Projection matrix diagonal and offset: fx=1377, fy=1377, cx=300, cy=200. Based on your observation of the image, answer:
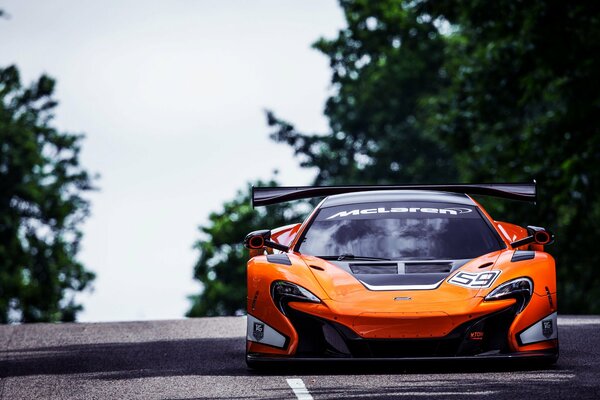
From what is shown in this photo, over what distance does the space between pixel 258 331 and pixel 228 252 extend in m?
56.7

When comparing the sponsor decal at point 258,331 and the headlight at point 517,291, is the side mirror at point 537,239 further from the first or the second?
the sponsor decal at point 258,331

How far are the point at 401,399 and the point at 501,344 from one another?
1.72 m

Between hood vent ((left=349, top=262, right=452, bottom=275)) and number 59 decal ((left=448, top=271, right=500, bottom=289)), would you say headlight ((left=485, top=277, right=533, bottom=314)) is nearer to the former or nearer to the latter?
number 59 decal ((left=448, top=271, right=500, bottom=289))

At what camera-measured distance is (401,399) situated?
8.95m

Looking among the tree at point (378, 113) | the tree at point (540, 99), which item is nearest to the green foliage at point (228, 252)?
the tree at point (378, 113)

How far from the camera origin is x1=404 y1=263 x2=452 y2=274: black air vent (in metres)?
10.8

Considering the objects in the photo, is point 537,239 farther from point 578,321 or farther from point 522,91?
point 522,91

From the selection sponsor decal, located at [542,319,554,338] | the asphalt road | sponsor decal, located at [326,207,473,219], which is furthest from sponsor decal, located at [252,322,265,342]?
sponsor decal, located at [542,319,554,338]

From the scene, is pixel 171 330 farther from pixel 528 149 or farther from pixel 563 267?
pixel 563 267

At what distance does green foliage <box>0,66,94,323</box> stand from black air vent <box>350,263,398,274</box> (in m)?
42.4

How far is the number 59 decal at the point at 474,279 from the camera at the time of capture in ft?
34.5

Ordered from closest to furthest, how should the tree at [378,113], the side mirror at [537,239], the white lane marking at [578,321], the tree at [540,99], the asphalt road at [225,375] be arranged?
the asphalt road at [225,375]
the side mirror at [537,239]
the white lane marking at [578,321]
the tree at [540,99]
the tree at [378,113]

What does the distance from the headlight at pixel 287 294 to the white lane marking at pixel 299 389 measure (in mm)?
647

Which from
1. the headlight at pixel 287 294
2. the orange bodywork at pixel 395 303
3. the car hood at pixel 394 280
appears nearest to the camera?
the orange bodywork at pixel 395 303
